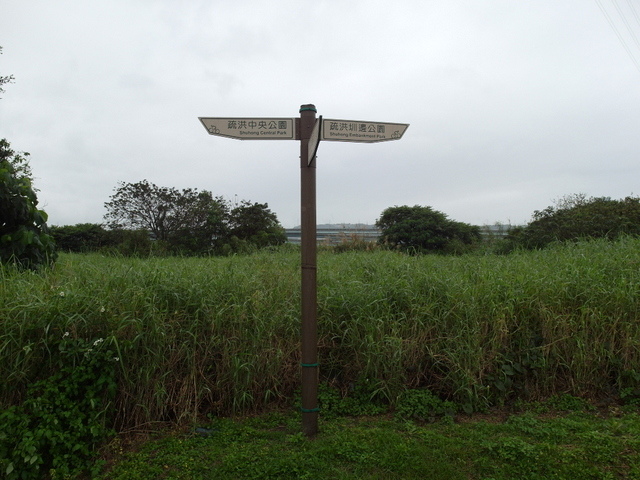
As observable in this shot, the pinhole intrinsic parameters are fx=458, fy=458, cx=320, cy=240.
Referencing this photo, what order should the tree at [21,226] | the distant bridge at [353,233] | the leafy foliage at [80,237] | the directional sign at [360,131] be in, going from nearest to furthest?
the directional sign at [360,131] → the tree at [21,226] → the distant bridge at [353,233] → the leafy foliage at [80,237]

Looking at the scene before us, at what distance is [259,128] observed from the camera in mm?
3057

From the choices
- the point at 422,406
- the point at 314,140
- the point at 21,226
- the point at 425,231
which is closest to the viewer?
the point at 314,140

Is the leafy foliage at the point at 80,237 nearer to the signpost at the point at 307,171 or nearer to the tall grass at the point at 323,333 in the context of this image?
the tall grass at the point at 323,333

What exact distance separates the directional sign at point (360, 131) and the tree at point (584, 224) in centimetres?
626

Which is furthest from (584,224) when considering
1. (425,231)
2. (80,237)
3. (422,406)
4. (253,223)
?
(80,237)

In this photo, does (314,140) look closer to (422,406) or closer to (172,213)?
(422,406)

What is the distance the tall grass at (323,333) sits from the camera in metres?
3.13

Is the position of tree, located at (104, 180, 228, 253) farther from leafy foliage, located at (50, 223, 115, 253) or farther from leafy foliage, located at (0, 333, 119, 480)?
leafy foliage, located at (0, 333, 119, 480)

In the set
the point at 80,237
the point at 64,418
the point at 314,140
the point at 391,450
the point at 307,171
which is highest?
the point at 314,140

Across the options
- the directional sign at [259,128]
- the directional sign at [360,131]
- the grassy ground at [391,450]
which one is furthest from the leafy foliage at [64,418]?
the directional sign at [360,131]

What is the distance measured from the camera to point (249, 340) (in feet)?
11.6

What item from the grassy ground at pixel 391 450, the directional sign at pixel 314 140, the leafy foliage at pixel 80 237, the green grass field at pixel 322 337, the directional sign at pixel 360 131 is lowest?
the grassy ground at pixel 391 450

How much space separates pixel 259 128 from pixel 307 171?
0.44 m

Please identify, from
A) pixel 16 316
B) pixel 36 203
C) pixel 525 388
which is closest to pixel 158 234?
Result: pixel 36 203
